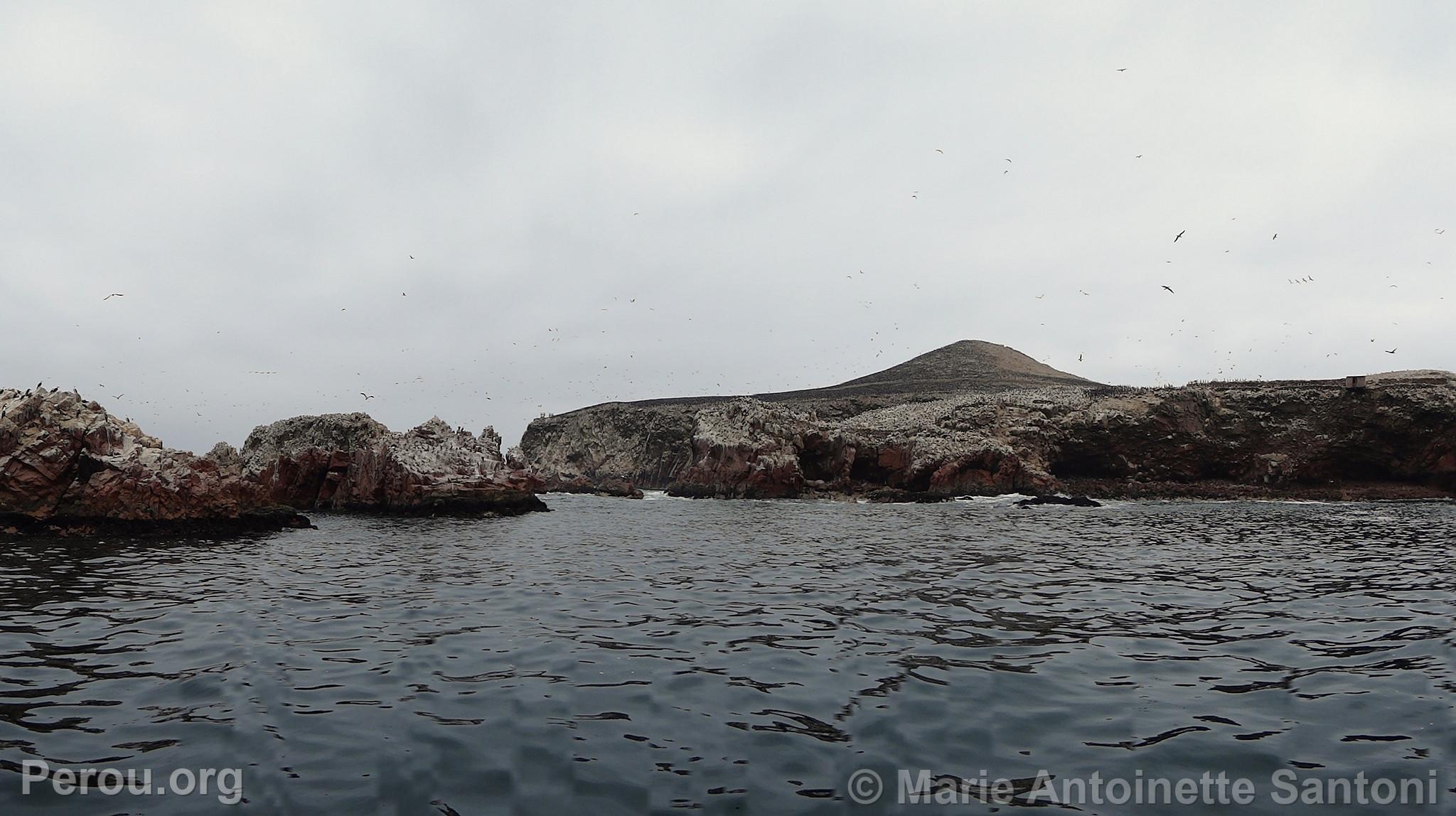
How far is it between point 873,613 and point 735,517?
929 inches

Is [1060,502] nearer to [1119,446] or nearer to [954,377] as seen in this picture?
[1119,446]

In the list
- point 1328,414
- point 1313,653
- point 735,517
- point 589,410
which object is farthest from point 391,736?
point 589,410

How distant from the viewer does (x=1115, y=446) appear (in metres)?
57.0

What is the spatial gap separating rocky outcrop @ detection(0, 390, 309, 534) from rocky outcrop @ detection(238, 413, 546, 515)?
1132 cm

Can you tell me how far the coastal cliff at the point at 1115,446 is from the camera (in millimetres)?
50031

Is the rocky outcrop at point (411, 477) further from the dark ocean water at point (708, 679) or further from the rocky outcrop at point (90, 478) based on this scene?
the dark ocean water at point (708, 679)

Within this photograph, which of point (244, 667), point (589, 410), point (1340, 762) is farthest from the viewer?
point (589, 410)

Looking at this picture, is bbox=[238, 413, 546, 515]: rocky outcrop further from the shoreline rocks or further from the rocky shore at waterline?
the shoreline rocks

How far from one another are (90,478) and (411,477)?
1477 centimetres

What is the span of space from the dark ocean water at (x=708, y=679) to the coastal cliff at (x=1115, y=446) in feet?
109

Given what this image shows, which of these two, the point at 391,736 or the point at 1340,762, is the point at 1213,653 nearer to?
the point at 1340,762

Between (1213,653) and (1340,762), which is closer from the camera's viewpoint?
(1340,762)

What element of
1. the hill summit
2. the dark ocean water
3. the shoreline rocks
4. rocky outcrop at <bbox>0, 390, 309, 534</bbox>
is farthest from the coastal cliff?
the dark ocean water

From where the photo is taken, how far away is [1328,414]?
53.3 m
